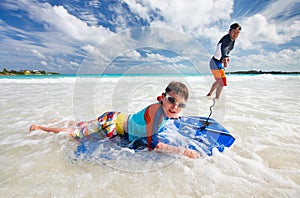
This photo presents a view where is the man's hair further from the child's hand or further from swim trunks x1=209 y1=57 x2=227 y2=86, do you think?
the child's hand

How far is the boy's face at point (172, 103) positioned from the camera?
1.95 meters

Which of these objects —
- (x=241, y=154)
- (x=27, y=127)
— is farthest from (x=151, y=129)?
(x=27, y=127)

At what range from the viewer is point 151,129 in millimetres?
1997

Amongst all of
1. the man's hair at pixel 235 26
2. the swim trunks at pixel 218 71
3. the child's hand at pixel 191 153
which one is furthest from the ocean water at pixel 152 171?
the man's hair at pixel 235 26

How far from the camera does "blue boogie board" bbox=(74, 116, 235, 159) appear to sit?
1.99 metres

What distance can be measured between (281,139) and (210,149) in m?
1.22

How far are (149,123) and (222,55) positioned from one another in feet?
13.3

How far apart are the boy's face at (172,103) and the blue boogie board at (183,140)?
1.56 ft

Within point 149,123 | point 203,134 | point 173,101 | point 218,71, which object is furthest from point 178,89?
point 218,71

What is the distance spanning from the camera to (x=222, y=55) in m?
4.92

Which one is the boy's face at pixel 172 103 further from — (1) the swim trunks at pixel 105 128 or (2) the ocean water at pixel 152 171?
(1) the swim trunks at pixel 105 128

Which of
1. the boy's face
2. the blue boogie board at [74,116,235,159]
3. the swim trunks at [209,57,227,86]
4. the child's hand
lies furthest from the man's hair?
the child's hand

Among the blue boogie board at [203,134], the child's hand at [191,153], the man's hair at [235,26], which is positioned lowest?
the child's hand at [191,153]

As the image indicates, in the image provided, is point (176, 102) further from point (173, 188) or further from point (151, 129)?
point (173, 188)
